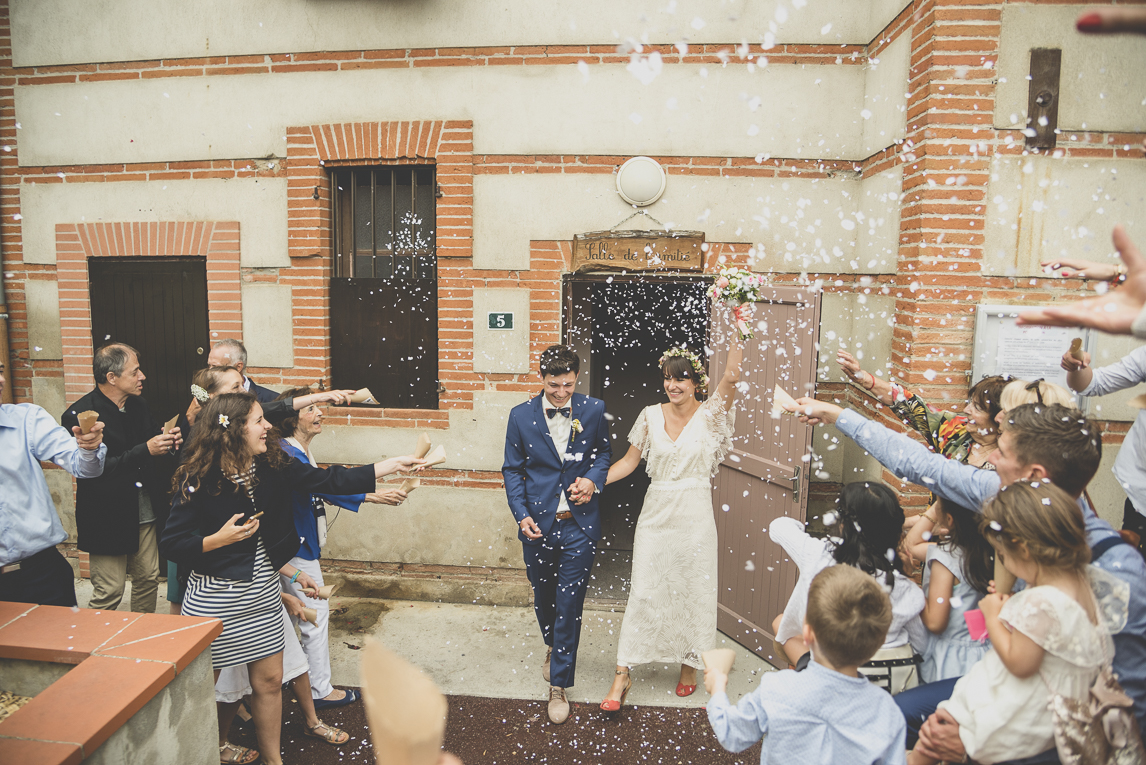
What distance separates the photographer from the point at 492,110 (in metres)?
5.35

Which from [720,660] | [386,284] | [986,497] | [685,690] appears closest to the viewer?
[720,660]

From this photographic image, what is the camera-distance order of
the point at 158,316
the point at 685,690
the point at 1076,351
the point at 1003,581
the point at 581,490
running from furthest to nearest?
the point at 158,316
the point at 685,690
the point at 581,490
the point at 1076,351
the point at 1003,581

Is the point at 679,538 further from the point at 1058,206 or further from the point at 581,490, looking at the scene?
the point at 1058,206

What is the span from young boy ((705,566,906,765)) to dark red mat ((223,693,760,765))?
1826mm

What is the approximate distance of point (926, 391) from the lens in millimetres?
4262

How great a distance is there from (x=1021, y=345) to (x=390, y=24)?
5.28 meters

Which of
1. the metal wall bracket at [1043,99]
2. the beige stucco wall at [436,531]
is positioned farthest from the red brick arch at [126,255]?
the metal wall bracket at [1043,99]

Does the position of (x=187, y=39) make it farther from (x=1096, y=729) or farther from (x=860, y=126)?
(x=1096, y=729)

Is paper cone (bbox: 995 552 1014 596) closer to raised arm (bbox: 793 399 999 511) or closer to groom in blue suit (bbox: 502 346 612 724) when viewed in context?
raised arm (bbox: 793 399 999 511)

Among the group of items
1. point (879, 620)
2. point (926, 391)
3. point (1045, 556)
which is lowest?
point (879, 620)

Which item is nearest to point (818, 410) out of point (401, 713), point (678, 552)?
point (678, 552)

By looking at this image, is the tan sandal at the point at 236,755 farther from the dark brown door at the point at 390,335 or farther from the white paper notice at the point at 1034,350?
the white paper notice at the point at 1034,350

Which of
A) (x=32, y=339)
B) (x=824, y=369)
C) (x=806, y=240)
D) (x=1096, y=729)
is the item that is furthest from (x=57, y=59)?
(x=1096, y=729)

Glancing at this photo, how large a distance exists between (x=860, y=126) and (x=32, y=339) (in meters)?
7.51
